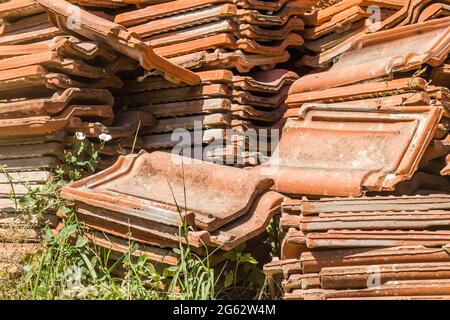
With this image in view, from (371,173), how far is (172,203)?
1.24 meters

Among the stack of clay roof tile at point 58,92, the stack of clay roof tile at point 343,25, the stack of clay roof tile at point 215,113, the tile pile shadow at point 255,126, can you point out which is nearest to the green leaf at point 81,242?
the tile pile shadow at point 255,126

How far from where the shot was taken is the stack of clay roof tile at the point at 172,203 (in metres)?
4.53

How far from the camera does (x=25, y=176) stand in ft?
18.5

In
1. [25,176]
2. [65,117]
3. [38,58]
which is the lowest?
[25,176]

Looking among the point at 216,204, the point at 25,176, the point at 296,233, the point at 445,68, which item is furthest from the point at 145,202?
the point at 445,68

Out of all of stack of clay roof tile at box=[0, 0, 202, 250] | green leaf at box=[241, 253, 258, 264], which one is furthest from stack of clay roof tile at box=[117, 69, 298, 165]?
green leaf at box=[241, 253, 258, 264]

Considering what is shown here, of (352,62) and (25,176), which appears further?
(352,62)

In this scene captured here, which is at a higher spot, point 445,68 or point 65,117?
point 445,68

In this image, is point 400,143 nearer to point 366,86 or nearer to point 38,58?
point 366,86

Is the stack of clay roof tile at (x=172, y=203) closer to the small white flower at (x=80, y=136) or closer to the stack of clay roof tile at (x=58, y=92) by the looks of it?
the small white flower at (x=80, y=136)

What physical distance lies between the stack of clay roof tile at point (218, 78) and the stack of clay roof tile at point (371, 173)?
382 mm

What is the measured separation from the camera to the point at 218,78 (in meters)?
6.31

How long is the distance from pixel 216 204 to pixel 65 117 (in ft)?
4.53
